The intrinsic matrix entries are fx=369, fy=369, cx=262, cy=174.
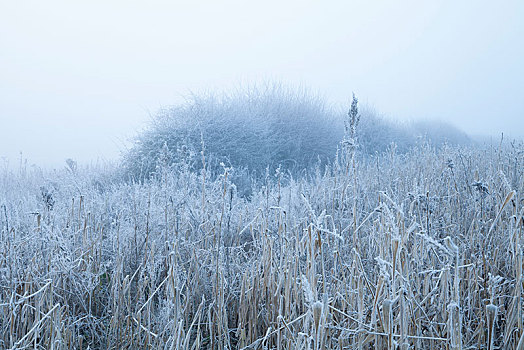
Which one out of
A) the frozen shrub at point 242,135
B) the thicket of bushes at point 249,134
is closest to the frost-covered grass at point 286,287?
the thicket of bushes at point 249,134

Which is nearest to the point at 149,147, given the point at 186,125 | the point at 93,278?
the point at 186,125

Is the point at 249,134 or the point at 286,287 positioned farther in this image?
the point at 249,134

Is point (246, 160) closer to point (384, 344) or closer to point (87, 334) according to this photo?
point (87, 334)

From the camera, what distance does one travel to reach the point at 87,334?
1.62 meters

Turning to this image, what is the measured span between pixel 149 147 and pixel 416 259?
5602 mm

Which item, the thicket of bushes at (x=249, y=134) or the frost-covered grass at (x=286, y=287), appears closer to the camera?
the frost-covered grass at (x=286, y=287)

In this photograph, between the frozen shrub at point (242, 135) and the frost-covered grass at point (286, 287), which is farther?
the frozen shrub at point (242, 135)

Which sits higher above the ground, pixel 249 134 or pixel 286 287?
pixel 249 134

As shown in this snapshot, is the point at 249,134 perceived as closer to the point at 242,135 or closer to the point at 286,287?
the point at 242,135

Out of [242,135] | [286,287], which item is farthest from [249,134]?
[286,287]

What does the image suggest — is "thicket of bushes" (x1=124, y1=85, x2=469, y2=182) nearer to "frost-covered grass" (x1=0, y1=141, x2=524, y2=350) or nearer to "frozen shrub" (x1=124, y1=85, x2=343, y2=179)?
"frozen shrub" (x1=124, y1=85, x2=343, y2=179)

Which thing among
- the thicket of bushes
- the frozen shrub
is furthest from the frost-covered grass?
the frozen shrub

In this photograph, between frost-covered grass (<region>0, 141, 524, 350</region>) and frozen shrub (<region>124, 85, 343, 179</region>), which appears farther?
frozen shrub (<region>124, 85, 343, 179</region>)

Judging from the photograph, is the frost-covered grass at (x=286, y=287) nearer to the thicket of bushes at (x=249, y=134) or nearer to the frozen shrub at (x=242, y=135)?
the thicket of bushes at (x=249, y=134)
